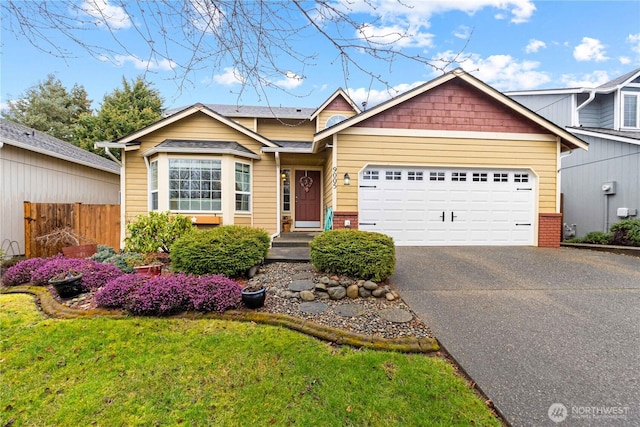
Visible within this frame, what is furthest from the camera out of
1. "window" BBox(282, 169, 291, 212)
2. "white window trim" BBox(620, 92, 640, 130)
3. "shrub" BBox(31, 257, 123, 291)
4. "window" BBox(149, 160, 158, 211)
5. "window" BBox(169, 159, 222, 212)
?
"white window trim" BBox(620, 92, 640, 130)

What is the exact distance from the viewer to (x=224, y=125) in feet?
32.6

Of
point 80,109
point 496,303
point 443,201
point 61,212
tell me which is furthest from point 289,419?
point 80,109

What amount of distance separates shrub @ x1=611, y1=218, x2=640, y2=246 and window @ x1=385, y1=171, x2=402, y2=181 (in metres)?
6.98

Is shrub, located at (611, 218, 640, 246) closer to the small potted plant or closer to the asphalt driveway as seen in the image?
the asphalt driveway

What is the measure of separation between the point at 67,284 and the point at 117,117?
20.7m

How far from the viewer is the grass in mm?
2227

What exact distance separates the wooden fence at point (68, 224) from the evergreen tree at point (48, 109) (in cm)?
1848

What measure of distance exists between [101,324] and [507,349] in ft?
15.8

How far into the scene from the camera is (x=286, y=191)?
11219mm

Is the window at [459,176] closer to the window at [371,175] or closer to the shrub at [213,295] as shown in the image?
the window at [371,175]

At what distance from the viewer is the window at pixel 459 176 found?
877cm

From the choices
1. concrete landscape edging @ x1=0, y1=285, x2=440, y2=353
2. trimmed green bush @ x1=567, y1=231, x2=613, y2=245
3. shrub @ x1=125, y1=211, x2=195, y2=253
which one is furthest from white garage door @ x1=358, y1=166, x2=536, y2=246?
concrete landscape edging @ x1=0, y1=285, x2=440, y2=353

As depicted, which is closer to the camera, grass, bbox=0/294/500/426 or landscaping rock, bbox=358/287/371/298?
grass, bbox=0/294/500/426

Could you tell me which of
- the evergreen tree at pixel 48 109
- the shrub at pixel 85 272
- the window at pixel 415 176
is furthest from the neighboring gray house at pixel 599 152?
the evergreen tree at pixel 48 109
